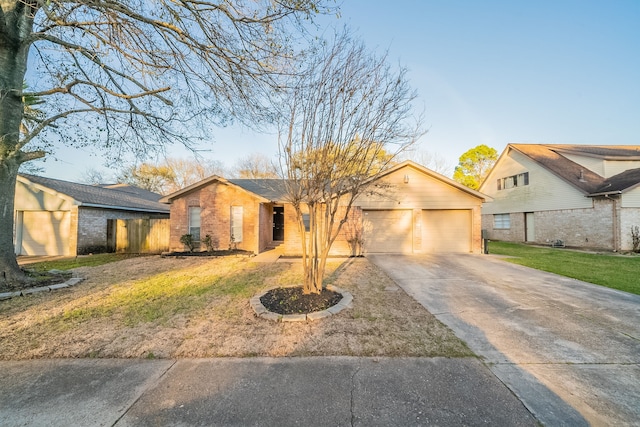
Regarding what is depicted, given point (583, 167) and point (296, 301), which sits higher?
point (583, 167)

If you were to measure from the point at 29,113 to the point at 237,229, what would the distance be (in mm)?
7769

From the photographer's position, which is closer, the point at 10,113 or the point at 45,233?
the point at 10,113

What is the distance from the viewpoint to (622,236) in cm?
1331

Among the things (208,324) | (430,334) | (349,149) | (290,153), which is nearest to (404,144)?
(349,149)

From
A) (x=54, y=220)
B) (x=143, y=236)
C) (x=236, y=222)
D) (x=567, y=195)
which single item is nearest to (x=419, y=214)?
(x=236, y=222)

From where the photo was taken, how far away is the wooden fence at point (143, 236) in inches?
511

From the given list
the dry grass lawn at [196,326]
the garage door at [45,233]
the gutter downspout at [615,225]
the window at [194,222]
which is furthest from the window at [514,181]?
the garage door at [45,233]

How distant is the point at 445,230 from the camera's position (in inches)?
510

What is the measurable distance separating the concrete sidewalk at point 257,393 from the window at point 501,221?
71.0 feet

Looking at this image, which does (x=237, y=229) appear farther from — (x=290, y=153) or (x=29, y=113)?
(x=290, y=153)

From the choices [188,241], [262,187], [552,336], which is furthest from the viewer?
[262,187]

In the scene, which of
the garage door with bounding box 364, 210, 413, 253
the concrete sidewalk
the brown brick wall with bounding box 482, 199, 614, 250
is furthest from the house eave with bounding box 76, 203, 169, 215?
the brown brick wall with bounding box 482, 199, 614, 250

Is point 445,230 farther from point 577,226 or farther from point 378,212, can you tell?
point 577,226

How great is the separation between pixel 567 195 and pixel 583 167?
397cm
